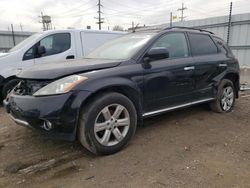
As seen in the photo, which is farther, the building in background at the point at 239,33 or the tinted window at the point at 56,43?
the building in background at the point at 239,33

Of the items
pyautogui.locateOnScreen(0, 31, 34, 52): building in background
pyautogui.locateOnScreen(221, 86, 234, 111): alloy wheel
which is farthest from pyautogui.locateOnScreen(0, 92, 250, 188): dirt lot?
Answer: pyautogui.locateOnScreen(0, 31, 34, 52): building in background

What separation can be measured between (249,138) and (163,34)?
2042mm

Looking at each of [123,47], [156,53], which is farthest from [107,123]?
[123,47]

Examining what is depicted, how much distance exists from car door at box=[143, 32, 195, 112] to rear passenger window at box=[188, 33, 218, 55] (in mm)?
185

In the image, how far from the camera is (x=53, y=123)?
2662 mm

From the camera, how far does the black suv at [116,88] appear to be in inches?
106

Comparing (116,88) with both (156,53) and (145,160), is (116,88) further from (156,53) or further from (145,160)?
(145,160)

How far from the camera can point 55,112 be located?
8.59 ft

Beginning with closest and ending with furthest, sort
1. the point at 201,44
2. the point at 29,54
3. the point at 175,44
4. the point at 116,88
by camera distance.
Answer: the point at 116,88, the point at 175,44, the point at 201,44, the point at 29,54

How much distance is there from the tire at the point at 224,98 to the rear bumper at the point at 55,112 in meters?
2.91

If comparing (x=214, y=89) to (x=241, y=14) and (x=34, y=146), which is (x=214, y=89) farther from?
(x=241, y=14)

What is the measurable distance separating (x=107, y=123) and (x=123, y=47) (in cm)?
141

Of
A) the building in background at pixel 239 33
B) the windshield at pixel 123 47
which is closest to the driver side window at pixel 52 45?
the windshield at pixel 123 47

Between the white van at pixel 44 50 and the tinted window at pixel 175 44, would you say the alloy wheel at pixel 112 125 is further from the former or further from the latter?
the white van at pixel 44 50
